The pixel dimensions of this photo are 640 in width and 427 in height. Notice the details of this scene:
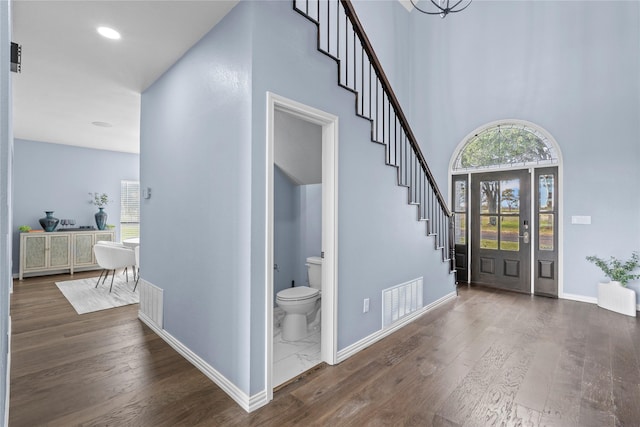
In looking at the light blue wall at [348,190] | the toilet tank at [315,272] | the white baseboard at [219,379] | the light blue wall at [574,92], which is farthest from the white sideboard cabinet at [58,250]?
the light blue wall at [574,92]

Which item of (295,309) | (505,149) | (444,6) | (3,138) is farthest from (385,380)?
(444,6)

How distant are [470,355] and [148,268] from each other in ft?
10.7

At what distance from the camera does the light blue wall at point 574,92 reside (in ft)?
13.0

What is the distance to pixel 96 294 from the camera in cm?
464

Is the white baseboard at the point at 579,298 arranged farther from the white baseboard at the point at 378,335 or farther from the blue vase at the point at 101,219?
the blue vase at the point at 101,219

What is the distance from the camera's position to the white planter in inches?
148

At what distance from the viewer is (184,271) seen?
2.72 meters

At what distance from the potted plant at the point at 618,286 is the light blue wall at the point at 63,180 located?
28.4 feet

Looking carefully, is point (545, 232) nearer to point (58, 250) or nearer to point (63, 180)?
point (58, 250)

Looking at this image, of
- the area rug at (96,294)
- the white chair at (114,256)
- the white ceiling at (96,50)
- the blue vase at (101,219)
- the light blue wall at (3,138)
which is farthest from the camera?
the blue vase at (101,219)

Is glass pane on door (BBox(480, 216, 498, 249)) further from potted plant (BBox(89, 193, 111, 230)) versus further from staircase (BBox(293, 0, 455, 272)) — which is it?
potted plant (BBox(89, 193, 111, 230))

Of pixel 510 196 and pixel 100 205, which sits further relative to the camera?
pixel 100 205

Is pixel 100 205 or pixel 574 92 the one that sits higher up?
pixel 574 92

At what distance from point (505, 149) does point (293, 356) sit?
14.6 ft
